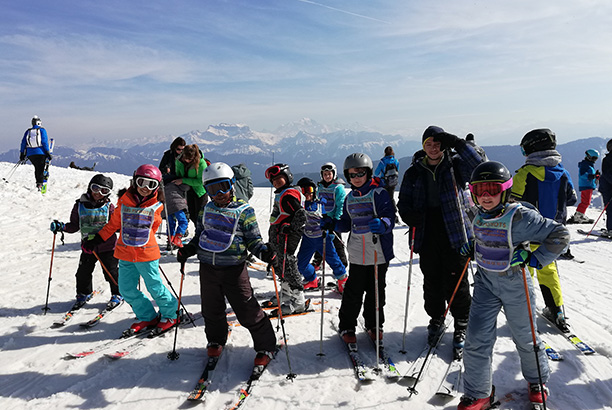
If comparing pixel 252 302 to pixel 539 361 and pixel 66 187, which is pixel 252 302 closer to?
pixel 539 361

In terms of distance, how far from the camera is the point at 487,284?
3518 mm

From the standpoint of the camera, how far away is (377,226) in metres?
4.17

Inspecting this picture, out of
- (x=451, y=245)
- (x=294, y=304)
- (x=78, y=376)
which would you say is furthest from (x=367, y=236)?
(x=78, y=376)

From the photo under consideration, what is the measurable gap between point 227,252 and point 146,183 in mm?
1827

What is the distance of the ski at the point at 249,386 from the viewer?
3.66 meters

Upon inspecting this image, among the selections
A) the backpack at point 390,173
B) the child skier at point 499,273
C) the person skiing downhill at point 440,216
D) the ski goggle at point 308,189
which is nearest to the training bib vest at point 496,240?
the child skier at point 499,273

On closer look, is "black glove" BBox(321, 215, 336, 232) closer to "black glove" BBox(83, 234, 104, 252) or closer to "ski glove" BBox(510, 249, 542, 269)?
"ski glove" BBox(510, 249, 542, 269)

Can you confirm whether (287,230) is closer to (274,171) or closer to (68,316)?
(274,171)

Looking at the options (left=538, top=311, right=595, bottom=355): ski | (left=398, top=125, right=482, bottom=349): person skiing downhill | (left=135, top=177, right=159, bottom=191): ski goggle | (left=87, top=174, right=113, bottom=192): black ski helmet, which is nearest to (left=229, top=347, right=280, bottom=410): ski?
(left=398, top=125, right=482, bottom=349): person skiing downhill

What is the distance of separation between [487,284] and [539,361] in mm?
902

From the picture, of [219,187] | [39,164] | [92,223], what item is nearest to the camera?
[219,187]

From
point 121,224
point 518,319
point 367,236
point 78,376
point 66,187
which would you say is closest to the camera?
point 518,319

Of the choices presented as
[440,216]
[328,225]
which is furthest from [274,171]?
[440,216]

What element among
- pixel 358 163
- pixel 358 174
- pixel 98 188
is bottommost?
pixel 98 188
